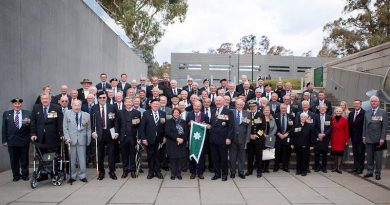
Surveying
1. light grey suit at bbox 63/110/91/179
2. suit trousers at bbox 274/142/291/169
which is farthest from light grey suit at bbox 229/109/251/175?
light grey suit at bbox 63/110/91/179

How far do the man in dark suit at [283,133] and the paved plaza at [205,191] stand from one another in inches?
31.4

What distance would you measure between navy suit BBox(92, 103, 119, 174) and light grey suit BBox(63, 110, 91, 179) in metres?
0.19

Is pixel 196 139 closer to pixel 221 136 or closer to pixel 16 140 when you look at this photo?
pixel 221 136

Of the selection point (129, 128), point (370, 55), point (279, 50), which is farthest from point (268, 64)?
point (129, 128)

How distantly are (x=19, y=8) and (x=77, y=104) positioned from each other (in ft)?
11.8

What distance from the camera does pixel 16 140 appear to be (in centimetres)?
810

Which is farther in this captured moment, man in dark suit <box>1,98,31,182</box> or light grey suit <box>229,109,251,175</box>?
light grey suit <box>229,109,251,175</box>

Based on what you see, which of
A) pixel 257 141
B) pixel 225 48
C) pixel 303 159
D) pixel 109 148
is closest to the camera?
pixel 109 148

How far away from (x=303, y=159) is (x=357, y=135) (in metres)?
1.44

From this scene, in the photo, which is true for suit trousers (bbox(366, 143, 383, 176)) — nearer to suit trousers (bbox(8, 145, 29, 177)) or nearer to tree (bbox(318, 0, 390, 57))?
suit trousers (bbox(8, 145, 29, 177))

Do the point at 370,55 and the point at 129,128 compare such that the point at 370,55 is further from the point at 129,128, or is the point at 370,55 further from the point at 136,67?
the point at 136,67

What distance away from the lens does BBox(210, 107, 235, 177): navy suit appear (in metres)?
8.48

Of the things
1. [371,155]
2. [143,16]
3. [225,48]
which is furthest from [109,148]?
[225,48]

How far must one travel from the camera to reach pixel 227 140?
27.6ft
